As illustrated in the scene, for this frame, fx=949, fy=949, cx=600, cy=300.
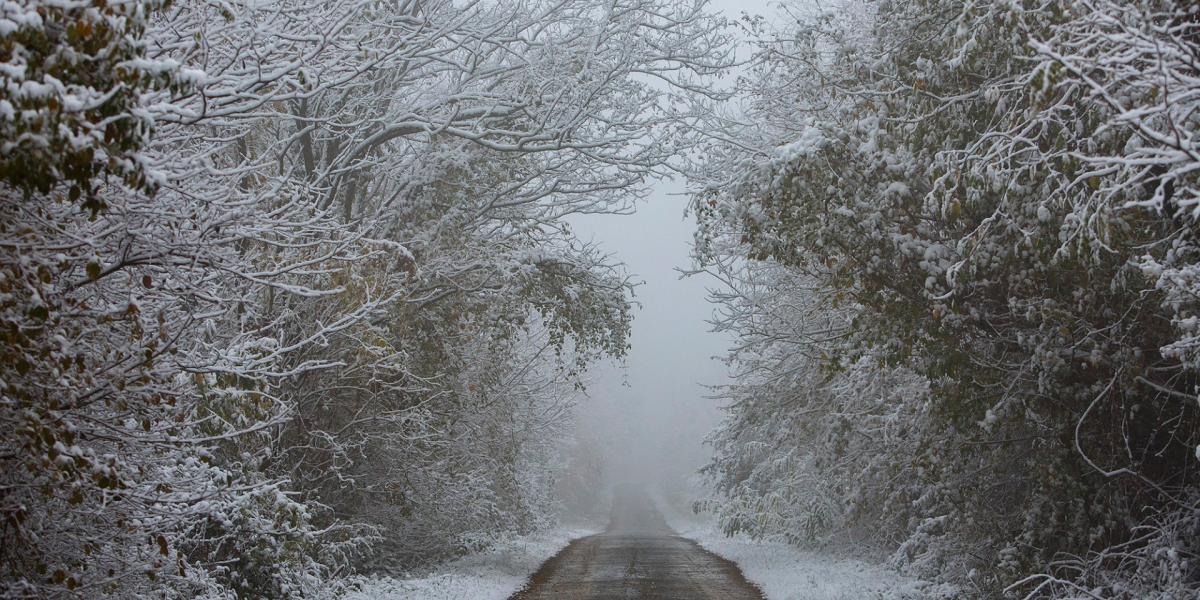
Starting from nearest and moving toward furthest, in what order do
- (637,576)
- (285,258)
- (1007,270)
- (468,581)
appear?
(285,258)
(1007,270)
(468,581)
(637,576)

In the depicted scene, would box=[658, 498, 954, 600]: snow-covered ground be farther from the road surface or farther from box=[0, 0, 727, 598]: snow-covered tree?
box=[0, 0, 727, 598]: snow-covered tree

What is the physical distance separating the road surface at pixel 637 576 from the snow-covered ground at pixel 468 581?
386mm

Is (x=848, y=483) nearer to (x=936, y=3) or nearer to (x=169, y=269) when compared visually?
(x=936, y=3)

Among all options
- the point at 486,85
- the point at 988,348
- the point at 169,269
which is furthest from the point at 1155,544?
the point at 486,85

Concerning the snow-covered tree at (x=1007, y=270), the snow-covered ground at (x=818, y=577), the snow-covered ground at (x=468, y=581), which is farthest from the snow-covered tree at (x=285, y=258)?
the snow-covered ground at (x=818, y=577)

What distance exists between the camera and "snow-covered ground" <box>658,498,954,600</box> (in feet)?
44.8

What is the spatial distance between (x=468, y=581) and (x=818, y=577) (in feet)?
19.8

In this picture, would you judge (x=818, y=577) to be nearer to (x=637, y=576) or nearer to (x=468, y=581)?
(x=637, y=576)

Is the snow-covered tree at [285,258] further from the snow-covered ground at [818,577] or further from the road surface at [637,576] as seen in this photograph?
the snow-covered ground at [818,577]

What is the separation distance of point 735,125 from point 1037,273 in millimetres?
7226

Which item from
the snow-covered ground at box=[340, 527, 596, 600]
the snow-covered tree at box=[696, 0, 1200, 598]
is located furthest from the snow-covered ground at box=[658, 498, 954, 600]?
the snow-covered ground at box=[340, 527, 596, 600]

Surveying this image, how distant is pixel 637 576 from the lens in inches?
661

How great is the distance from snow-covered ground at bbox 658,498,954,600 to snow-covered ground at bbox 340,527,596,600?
14.0 ft

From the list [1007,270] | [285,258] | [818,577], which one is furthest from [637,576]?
[285,258]
